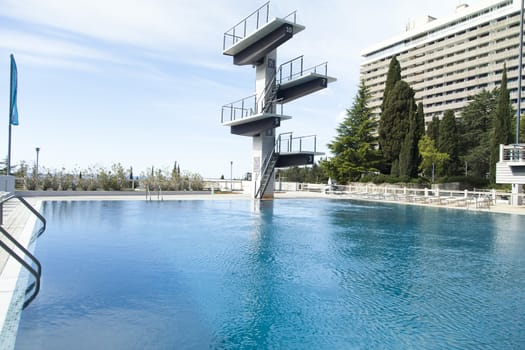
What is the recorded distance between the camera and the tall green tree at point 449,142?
4572cm

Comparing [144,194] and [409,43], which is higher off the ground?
[409,43]

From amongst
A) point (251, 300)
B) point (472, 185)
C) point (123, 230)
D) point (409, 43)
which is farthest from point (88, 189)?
point (409, 43)

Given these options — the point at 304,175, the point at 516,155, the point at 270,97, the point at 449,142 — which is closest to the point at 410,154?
the point at 516,155

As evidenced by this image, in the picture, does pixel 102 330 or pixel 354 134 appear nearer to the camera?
pixel 102 330

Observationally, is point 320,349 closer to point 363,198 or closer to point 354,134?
point 363,198

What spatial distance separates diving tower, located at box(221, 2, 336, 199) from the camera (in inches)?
1023

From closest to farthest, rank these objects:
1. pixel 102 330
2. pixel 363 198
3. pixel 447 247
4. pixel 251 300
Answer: pixel 102 330 < pixel 251 300 < pixel 447 247 < pixel 363 198

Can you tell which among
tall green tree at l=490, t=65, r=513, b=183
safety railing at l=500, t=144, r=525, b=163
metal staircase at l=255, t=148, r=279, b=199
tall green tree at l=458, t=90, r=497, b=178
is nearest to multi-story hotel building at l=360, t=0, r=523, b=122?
tall green tree at l=458, t=90, r=497, b=178

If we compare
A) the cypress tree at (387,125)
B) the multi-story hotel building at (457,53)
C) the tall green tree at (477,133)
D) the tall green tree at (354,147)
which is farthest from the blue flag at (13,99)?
the multi-story hotel building at (457,53)

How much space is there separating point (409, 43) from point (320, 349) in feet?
328

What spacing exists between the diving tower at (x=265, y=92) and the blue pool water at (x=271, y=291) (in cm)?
1461

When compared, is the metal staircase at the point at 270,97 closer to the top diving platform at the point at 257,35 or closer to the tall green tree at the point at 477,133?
the top diving platform at the point at 257,35

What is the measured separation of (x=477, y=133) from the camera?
178 feet

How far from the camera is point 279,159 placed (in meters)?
27.3
